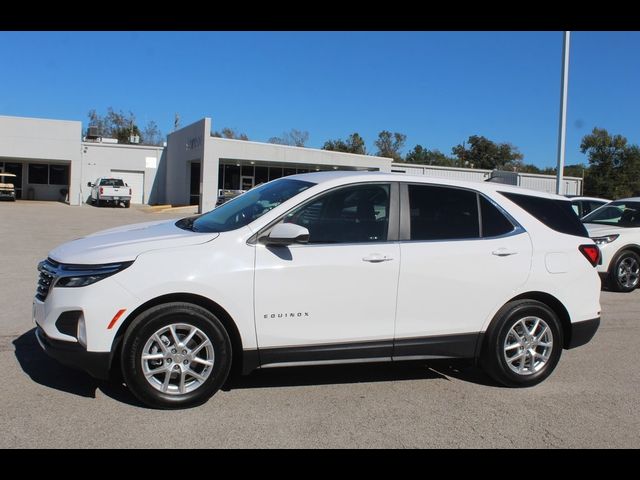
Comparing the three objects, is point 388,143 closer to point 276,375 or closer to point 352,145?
point 352,145

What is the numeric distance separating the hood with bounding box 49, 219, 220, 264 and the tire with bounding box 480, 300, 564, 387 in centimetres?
257

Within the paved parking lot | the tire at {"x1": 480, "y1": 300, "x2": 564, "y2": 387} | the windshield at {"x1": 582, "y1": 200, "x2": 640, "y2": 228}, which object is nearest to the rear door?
the tire at {"x1": 480, "y1": 300, "x2": 564, "y2": 387}

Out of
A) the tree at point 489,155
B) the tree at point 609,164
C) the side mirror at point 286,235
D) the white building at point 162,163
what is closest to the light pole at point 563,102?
the side mirror at point 286,235

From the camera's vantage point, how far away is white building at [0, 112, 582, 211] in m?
35.1

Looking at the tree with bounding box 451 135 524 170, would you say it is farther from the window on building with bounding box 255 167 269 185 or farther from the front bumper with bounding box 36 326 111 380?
the front bumper with bounding box 36 326 111 380

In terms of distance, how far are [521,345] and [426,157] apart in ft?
304

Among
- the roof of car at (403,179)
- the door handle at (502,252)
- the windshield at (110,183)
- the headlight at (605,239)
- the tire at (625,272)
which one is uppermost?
the windshield at (110,183)

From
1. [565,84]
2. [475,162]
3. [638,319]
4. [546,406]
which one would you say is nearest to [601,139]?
[475,162]

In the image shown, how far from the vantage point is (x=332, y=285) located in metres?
4.50

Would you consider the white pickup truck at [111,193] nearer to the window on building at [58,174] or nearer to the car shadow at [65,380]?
the window on building at [58,174]

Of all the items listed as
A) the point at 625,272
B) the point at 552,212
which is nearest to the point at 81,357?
the point at 552,212

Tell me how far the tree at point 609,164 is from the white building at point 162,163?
60.4 ft

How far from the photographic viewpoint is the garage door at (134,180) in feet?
139
